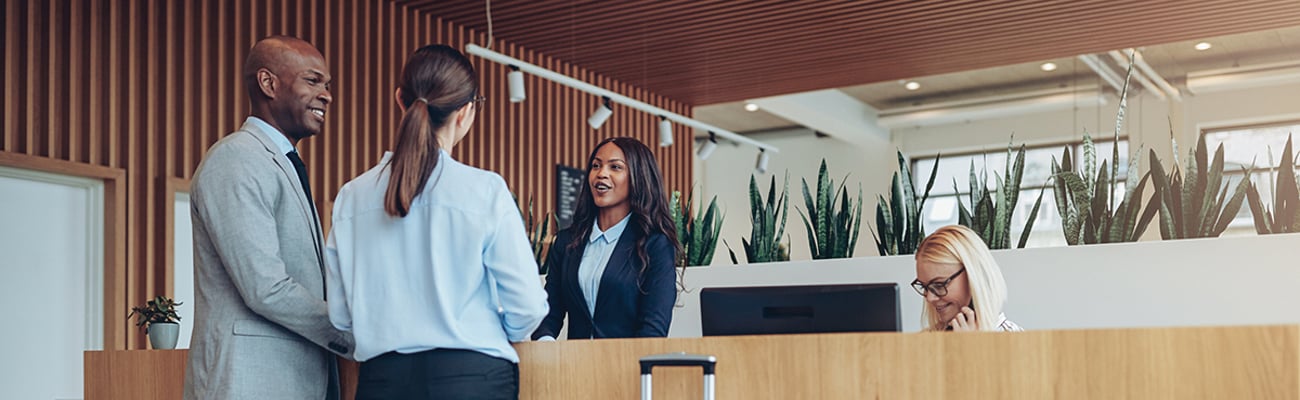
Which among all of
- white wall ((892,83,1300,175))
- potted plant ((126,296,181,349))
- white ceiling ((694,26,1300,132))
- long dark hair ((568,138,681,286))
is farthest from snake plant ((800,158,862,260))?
white wall ((892,83,1300,175))

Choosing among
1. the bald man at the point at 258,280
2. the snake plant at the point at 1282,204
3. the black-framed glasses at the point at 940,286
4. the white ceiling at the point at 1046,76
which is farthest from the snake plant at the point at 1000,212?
the white ceiling at the point at 1046,76

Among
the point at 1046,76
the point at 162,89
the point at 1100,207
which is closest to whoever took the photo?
the point at 1100,207

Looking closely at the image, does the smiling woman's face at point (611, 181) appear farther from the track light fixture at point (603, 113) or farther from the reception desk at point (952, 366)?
the track light fixture at point (603, 113)

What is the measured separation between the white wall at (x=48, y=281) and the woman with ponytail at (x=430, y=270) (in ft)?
11.3

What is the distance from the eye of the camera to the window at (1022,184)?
39.5 feet

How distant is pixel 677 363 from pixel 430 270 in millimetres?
409

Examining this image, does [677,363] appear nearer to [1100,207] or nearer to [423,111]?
[423,111]

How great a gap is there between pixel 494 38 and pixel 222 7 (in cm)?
200

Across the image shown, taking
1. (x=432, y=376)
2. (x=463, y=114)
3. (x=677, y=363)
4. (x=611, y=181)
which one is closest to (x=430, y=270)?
(x=432, y=376)

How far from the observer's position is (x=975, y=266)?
2.84m

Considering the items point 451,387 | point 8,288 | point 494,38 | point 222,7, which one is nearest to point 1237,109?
point 494,38

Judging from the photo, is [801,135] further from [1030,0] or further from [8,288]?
[8,288]

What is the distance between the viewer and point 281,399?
2.05 metres

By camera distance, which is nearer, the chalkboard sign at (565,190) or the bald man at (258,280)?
the bald man at (258,280)
